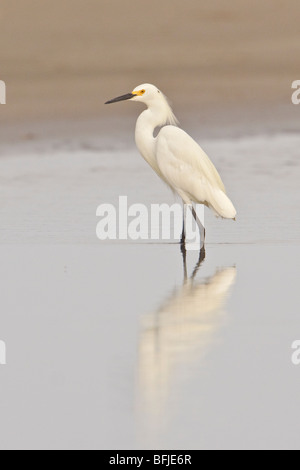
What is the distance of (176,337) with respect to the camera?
15.4ft

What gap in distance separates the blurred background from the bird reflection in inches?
311

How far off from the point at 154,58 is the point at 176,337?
11518 mm

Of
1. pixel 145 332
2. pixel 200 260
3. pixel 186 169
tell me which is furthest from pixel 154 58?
pixel 145 332

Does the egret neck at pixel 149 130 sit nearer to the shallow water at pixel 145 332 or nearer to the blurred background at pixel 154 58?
the shallow water at pixel 145 332

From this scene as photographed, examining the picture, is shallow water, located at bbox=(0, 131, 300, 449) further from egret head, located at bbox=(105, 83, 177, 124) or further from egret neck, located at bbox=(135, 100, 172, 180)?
egret head, located at bbox=(105, 83, 177, 124)

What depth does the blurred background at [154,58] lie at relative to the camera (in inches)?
564

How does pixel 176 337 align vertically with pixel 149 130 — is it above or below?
below

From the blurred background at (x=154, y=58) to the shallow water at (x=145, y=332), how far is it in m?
4.79

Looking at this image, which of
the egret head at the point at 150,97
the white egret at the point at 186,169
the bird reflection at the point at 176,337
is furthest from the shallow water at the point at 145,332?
the egret head at the point at 150,97

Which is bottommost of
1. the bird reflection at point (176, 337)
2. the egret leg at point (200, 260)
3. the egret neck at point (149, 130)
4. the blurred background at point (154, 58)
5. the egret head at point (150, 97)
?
the bird reflection at point (176, 337)

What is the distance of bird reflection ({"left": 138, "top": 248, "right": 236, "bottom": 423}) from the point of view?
3.88 m

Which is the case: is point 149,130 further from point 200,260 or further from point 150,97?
point 200,260

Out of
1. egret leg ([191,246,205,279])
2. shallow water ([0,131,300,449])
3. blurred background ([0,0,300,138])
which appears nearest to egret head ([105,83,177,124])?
shallow water ([0,131,300,449])

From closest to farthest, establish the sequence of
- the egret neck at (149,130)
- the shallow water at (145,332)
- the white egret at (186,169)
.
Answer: the shallow water at (145,332), the white egret at (186,169), the egret neck at (149,130)
